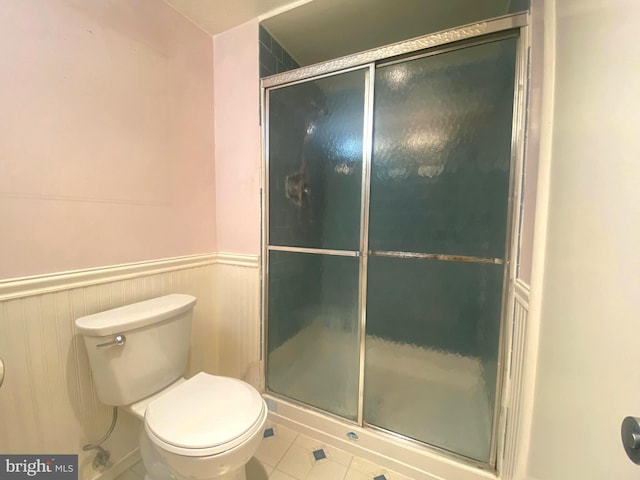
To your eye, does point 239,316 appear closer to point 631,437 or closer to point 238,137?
point 238,137

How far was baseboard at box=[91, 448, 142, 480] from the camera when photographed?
1014 millimetres

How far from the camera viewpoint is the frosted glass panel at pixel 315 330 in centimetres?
132

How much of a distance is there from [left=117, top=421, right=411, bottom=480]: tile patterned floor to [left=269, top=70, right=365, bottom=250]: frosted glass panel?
1.06 meters

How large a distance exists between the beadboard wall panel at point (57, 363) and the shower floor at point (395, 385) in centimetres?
82

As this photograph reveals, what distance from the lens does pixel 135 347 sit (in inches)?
36.7

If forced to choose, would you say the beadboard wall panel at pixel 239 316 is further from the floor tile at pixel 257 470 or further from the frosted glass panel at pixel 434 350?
the frosted glass panel at pixel 434 350

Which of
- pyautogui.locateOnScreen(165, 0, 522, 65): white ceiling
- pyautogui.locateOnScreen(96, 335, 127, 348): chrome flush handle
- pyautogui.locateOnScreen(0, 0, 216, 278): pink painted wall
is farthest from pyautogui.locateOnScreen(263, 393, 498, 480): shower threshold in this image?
pyautogui.locateOnScreen(165, 0, 522, 65): white ceiling

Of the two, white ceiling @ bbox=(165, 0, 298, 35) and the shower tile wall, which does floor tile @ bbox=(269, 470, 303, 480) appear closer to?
the shower tile wall

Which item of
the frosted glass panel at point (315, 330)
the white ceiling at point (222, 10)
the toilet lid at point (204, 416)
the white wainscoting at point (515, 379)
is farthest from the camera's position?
the frosted glass panel at point (315, 330)

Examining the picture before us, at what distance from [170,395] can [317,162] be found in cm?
126

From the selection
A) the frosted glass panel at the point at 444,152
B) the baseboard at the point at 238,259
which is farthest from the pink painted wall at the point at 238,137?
the frosted glass panel at the point at 444,152

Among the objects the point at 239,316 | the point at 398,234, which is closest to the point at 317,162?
the point at 398,234

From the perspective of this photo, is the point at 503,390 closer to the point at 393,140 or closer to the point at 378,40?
the point at 393,140

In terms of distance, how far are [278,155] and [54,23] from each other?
3.05 ft
